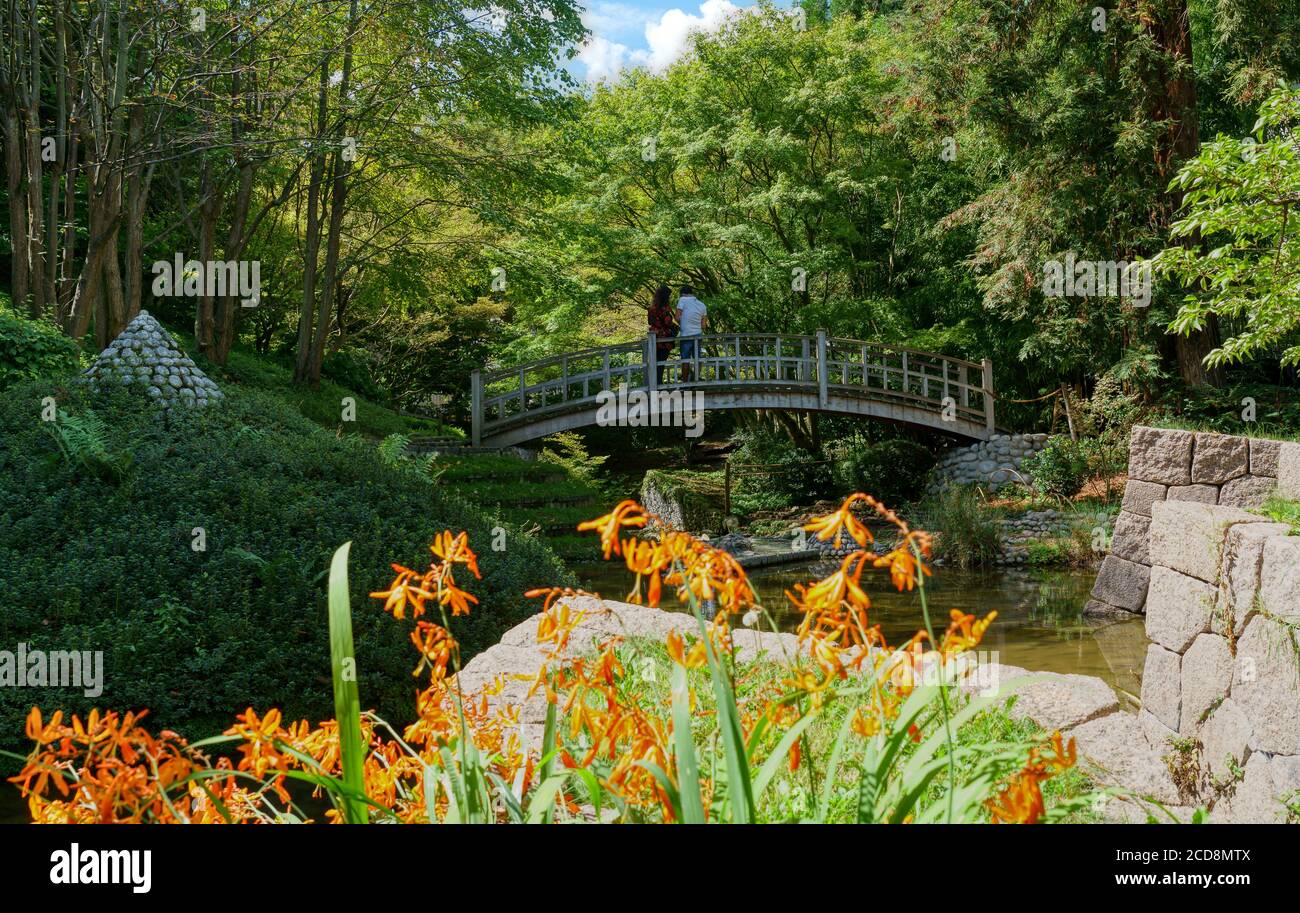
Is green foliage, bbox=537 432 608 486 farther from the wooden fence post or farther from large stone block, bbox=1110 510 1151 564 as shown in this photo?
large stone block, bbox=1110 510 1151 564

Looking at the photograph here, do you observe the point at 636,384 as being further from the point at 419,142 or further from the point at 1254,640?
the point at 1254,640

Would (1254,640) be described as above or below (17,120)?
below

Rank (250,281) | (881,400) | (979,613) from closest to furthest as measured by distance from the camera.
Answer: (979,613), (250,281), (881,400)

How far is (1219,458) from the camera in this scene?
8117 millimetres

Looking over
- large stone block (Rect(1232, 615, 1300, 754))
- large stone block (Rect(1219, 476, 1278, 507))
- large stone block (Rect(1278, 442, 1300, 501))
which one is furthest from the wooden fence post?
large stone block (Rect(1232, 615, 1300, 754))

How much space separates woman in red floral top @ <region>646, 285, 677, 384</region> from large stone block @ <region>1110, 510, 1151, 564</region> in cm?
798

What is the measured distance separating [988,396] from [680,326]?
579 cm

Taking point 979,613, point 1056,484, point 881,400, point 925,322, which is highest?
point 925,322

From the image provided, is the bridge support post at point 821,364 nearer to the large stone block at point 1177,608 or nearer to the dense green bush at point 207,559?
the dense green bush at point 207,559

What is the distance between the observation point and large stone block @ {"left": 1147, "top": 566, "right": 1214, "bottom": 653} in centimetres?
463

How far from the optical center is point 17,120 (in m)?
11.0
